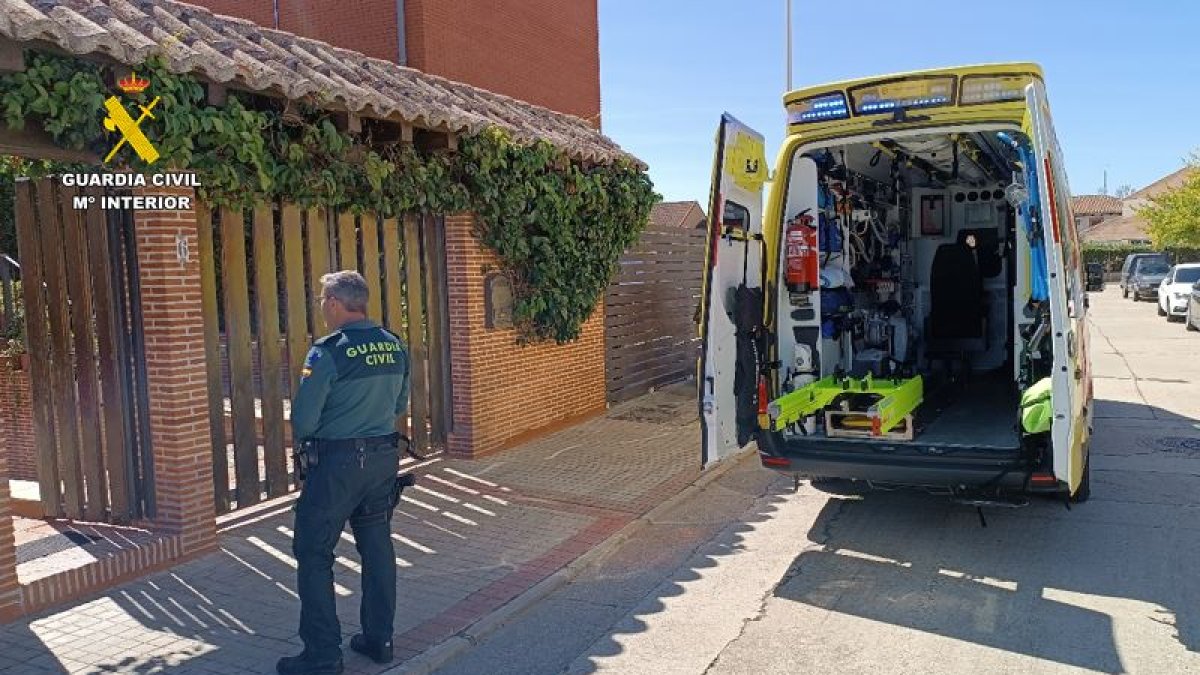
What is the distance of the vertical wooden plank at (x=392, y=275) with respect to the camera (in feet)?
24.9

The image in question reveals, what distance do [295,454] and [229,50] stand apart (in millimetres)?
3053

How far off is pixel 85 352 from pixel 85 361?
0.20 ft

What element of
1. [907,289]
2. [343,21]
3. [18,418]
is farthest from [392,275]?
[343,21]

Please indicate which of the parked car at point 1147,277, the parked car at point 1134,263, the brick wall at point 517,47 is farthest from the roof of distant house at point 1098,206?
the brick wall at point 517,47

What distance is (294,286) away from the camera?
22.0 feet

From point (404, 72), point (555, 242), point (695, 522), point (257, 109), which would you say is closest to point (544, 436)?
point (555, 242)

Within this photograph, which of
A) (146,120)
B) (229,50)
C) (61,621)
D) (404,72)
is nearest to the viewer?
(61,621)

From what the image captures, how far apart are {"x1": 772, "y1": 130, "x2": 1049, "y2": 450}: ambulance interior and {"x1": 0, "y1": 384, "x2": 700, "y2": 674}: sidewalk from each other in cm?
173

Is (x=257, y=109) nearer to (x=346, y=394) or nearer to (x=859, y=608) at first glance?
(x=346, y=394)

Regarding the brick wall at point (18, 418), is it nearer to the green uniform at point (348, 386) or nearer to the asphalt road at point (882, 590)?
the green uniform at point (348, 386)

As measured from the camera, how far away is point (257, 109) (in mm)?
6168

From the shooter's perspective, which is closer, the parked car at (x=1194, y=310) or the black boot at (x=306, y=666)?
the black boot at (x=306, y=666)

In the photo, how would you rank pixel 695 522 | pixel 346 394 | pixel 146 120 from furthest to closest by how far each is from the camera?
pixel 695 522
pixel 146 120
pixel 346 394

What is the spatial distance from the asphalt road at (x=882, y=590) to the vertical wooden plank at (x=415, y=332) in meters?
2.50
